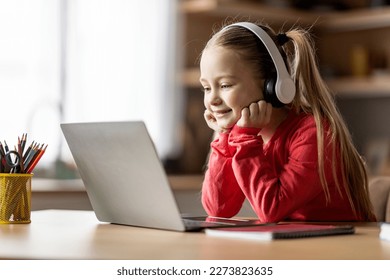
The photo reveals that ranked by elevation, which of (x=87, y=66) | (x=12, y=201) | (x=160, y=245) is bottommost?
(x=160, y=245)

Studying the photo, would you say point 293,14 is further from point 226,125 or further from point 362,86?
point 226,125

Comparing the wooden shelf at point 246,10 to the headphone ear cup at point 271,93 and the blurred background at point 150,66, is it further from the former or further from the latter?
the headphone ear cup at point 271,93

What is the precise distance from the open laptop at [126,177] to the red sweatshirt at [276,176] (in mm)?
76

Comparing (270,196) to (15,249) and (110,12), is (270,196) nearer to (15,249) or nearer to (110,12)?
(15,249)

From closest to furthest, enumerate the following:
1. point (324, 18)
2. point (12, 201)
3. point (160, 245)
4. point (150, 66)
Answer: point (160, 245)
point (12, 201)
point (150, 66)
point (324, 18)

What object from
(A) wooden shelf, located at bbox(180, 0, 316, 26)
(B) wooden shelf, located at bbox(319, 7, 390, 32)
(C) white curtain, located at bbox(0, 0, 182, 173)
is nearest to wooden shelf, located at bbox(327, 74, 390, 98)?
(B) wooden shelf, located at bbox(319, 7, 390, 32)

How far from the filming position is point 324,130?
163cm

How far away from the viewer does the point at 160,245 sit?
1.18 meters

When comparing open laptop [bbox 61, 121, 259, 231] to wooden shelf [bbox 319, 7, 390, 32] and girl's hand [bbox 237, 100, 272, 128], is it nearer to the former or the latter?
girl's hand [bbox 237, 100, 272, 128]

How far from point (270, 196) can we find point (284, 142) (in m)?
0.19

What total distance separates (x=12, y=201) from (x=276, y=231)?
1.94ft

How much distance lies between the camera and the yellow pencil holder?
1.57m

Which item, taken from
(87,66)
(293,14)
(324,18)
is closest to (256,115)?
(87,66)
